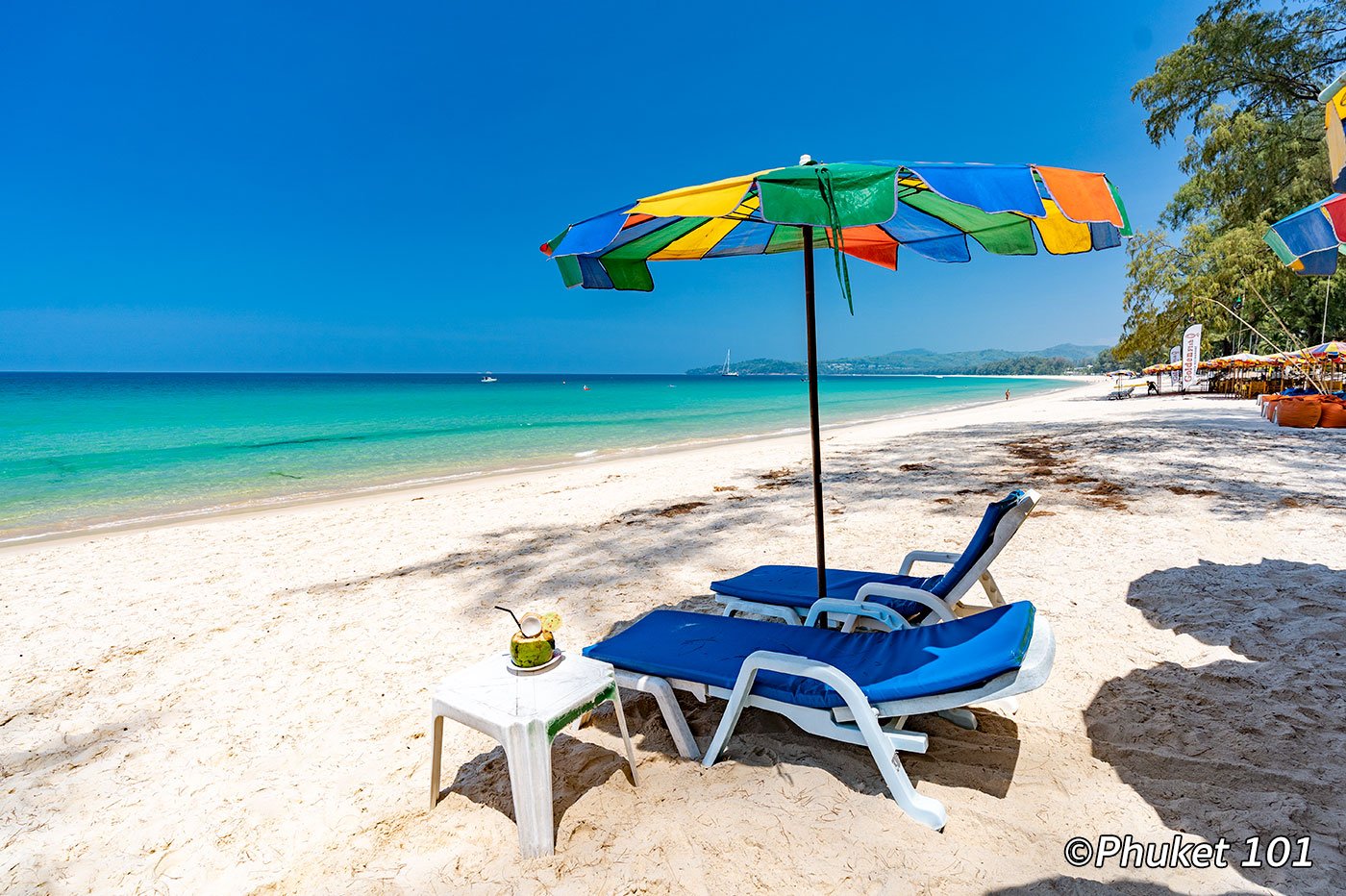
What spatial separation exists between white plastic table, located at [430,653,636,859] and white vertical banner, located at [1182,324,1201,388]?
88.2 feet

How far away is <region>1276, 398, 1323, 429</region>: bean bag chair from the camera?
433 inches

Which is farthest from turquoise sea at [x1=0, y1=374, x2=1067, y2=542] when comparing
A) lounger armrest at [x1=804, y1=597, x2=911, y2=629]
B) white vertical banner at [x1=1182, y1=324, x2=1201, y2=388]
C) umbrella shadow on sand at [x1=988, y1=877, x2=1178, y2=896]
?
umbrella shadow on sand at [x1=988, y1=877, x2=1178, y2=896]

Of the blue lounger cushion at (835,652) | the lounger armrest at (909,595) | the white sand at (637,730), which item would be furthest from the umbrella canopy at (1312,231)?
the blue lounger cushion at (835,652)

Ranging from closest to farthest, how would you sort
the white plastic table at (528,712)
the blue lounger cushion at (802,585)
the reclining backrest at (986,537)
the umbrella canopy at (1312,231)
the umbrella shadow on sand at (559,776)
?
the white plastic table at (528,712)
the umbrella shadow on sand at (559,776)
the reclining backrest at (986,537)
the umbrella canopy at (1312,231)
the blue lounger cushion at (802,585)

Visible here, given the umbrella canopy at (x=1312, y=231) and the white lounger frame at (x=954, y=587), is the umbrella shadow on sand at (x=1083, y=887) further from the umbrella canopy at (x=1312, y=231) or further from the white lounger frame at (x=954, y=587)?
the umbrella canopy at (x=1312, y=231)

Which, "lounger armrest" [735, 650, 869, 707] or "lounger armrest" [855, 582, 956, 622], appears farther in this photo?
Result: "lounger armrest" [855, 582, 956, 622]

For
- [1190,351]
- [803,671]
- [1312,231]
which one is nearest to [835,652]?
[803,671]

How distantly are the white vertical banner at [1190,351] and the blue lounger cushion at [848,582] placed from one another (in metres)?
24.9

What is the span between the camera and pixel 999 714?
2670 mm

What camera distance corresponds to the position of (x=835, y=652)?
2551mm

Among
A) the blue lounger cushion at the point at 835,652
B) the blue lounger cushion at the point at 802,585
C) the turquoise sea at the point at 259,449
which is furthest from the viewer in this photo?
the turquoise sea at the point at 259,449

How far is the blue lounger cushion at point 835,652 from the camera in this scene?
2.06 meters

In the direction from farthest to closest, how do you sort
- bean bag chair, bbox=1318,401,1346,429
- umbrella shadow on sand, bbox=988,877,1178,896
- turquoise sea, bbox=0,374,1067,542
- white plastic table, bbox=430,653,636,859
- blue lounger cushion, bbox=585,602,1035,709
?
turquoise sea, bbox=0,374,1067,542 → bean bag chair, bbox=1318,401,1346,429 → blue lounger cushion, bbox=585,602,1035,709 → white plastic table, bbox=430,653,636,859 → umbrella shadow on sand, bbox=988,877,1178,896

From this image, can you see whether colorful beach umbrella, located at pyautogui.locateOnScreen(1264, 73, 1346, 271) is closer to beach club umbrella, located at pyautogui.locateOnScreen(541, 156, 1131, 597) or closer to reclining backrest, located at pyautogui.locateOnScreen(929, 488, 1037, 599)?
beach club umbrella, located at pyautogui.locateOnScreen(541, 156, 1131, 597)
